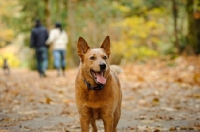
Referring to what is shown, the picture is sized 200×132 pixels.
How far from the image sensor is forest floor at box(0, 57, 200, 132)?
5805 mm

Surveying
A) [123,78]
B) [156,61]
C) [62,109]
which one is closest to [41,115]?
[62,109]

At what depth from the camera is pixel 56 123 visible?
6.08m

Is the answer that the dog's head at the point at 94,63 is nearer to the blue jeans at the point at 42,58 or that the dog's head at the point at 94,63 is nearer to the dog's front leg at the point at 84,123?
the dog's front leg at the point at 84,123

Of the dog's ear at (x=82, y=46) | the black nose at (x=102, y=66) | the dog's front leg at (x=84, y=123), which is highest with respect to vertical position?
the dog's ear at (x=82, y=46)

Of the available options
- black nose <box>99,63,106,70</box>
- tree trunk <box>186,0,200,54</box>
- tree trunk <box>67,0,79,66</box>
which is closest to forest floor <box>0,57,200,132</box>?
black nose <box>99,63,106,70</box>

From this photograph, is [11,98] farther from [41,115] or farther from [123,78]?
[123,78]

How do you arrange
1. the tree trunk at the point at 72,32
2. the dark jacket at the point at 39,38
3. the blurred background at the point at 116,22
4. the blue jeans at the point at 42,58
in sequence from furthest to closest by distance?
the blurred background at the point at 116,22, the tree trunk at the point at 72,32, the blue jeans at the point at 42,58, the dark jacket at the point at 39,38

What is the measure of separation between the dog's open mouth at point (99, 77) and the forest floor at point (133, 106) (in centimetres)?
153

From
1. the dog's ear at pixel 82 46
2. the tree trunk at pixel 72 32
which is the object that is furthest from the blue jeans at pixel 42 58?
the dog's ear at pixel 82 46

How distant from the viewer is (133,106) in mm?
8312

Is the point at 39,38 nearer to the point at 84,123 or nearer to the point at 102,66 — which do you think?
the point at 84,123

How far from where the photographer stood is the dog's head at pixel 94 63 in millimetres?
4191

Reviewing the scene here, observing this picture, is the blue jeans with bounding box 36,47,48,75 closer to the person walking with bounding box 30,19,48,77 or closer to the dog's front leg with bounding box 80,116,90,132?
the person walking with bounding box 30,19,48,77

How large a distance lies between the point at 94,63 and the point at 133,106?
4.33m
